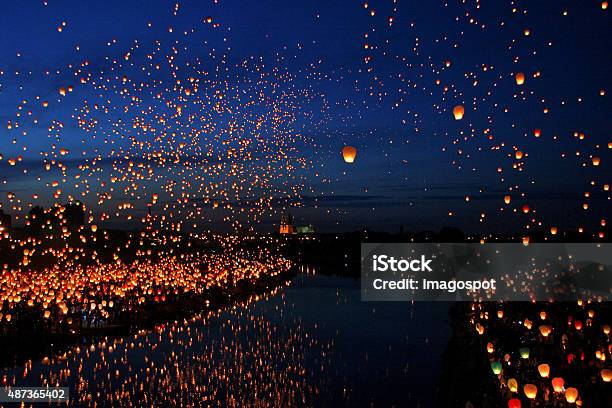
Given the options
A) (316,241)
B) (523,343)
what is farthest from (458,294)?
(316,241)

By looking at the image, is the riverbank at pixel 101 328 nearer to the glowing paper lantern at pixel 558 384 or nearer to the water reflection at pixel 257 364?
the water reflection at pixel 257 364

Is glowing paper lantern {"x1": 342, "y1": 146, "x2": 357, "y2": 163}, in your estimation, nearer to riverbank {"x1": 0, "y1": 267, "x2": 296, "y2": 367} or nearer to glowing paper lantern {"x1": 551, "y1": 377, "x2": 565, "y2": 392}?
glowing paper lantern {"x1": 551, "y1": 377, "x2": 565, "y2": 392}

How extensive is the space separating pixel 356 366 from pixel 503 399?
21.7ft

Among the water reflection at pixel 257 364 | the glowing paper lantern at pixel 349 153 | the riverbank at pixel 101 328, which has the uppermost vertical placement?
the glowing paper lantern at pixel 349 153

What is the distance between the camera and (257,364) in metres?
18.1

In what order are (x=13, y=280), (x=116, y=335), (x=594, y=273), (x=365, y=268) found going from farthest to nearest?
(x=365, y=268) → (x=594, y=273) → (x=13, y=280) → (x=116, y=335)

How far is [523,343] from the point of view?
17.4 meters

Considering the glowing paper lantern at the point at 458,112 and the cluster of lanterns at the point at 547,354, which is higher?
the glowing paper lantern at the point at 458,112

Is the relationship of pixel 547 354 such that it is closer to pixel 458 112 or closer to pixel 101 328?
pixel 458 112

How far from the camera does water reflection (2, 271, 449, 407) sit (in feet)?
47.5

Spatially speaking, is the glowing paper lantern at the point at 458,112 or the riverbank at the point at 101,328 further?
the riverbank at the point at 101,328

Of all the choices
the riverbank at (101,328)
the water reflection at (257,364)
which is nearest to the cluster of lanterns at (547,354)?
the water reflection at (257,364)

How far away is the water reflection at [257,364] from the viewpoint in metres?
14.5

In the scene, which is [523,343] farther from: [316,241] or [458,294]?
[316,241]
